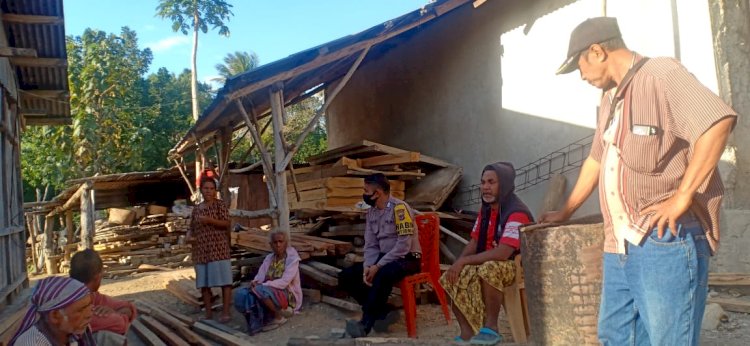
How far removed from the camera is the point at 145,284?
11.0 m

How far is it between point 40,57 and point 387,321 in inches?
239

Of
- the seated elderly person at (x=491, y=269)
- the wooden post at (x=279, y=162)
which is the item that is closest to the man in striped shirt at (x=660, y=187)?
the seated elderly person at (x=491, y=269)

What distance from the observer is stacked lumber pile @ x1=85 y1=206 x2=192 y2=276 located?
15.1 m

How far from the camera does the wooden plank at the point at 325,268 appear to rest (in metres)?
6.74

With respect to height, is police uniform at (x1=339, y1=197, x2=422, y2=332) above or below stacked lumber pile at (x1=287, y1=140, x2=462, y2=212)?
below

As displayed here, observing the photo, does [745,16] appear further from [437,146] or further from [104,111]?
[104,111]

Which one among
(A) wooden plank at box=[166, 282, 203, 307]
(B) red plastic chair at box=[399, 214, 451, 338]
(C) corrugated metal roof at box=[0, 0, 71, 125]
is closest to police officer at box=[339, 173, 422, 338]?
(B) red plastic chair at box=[399, 214, 451, 338]

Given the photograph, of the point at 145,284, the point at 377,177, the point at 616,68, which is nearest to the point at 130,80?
the point at 145,284

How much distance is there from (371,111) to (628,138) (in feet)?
32.0

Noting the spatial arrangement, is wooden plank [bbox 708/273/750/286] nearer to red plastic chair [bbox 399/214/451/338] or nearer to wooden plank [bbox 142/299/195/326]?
red plastic chair [bbox 399/214/451/338]

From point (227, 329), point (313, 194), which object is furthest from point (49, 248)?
point (227, 329)

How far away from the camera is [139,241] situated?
51.6 feet

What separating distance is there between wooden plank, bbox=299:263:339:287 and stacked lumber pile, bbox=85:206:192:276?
30.0ft

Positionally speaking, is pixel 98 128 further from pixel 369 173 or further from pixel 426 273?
pixel 426 273
